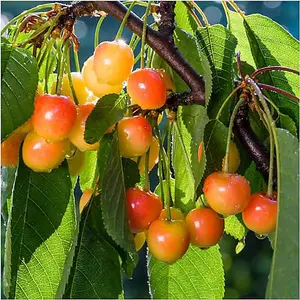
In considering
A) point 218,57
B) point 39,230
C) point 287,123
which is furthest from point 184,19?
point 39,230

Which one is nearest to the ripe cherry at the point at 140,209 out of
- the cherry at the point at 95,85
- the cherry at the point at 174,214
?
the cherry at the point at 174,214

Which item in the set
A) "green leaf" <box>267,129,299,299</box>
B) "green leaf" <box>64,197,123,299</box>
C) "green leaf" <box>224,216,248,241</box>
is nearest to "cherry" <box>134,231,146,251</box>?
"green leaf" <box>64,197,123,299</box>

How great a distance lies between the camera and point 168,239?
769 mm

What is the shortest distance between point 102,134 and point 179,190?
17 cm

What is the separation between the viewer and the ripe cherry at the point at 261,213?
0.74 meters

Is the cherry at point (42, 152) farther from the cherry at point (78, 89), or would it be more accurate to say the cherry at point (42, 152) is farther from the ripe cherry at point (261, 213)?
the ripe cherry at point (261, 213)

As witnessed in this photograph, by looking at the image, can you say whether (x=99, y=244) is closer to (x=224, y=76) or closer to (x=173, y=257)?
(x=173, y=257)

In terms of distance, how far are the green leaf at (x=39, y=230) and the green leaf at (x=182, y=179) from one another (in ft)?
0.43

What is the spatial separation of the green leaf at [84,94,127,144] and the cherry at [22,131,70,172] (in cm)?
5

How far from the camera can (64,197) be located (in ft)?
2.88

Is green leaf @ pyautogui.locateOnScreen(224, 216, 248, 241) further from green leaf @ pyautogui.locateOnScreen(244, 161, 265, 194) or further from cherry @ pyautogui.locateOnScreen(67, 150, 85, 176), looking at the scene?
cherry @ pyautogui.locateOnScreen(67, 150, 85, 176)

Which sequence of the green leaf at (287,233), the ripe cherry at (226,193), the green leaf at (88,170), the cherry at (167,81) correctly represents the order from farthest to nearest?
the green leaf at (88,170) → the cherry at (167,81) → the ripe cherry at (226,193) → the green leaf at (287,233)

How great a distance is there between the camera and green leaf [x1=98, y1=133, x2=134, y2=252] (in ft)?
2.50

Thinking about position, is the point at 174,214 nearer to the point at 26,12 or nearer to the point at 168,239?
the point at 168,239
